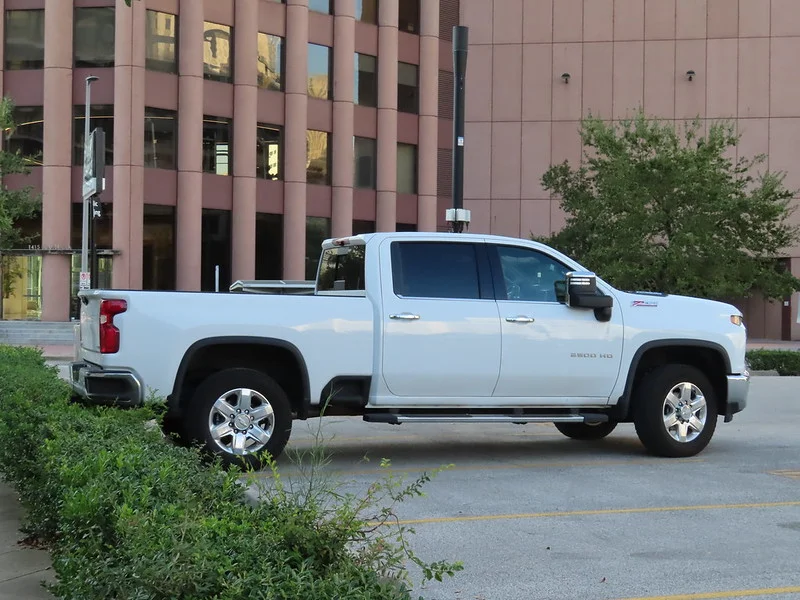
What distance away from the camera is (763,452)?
11773mm

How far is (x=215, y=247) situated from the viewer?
44094 mm

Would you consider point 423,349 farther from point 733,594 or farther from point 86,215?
point 86,215

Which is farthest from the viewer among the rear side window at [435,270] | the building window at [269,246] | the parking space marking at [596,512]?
the building window at [269,246]

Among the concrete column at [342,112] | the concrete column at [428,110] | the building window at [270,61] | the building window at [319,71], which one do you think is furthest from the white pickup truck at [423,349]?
the concrete column at [428,110]

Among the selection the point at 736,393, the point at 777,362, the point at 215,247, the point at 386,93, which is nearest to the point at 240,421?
the point at 736,393

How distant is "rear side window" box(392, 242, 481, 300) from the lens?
10.2 m

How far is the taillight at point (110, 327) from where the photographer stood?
9047mm

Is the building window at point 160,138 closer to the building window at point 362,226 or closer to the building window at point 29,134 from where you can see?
the building window at point 29,134

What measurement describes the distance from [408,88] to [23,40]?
16213 mm

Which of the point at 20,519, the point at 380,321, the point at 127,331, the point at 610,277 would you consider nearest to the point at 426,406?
the point at 380,321

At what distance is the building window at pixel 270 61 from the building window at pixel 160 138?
4252 millimetres

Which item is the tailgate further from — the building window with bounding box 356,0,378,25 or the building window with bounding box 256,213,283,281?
the building window with bounding box 356,0,378,25

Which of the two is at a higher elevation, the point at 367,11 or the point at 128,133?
the point at 367,11

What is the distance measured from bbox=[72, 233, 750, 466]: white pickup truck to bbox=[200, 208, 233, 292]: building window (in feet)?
108
